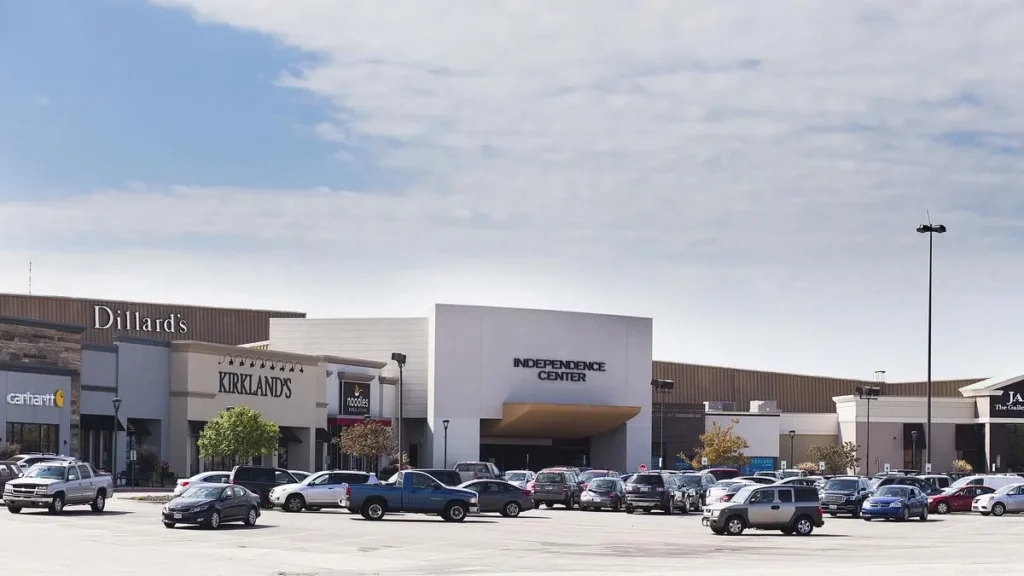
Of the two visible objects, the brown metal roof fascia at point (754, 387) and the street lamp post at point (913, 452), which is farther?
the brown metal roof fascia at point (754, 387)

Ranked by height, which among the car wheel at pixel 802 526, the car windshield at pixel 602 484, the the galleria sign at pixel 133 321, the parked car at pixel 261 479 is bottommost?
the car wheel at pixel 802 526

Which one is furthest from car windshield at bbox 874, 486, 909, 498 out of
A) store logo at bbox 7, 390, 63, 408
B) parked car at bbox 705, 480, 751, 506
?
store logo at bbox 7, 390, 63, 408

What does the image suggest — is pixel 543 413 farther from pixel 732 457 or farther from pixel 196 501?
pixel 196 501

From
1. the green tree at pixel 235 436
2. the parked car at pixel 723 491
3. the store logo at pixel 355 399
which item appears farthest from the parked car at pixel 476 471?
the store logo at pixel 355 399

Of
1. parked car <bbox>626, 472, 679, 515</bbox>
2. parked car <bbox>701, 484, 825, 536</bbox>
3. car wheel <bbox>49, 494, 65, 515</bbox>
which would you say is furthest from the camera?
parked car <bbox>626, 472, 679, 515</bbox>

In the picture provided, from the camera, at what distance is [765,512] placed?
43375 mm

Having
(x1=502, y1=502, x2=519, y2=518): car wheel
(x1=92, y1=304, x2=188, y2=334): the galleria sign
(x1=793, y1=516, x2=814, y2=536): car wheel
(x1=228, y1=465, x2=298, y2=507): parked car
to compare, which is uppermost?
(x1=92, y1=304, x2=188, y2=334): the galleria sign

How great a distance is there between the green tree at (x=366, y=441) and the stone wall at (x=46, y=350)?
20179 millimetres

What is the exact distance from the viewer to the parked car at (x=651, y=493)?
56.7 meters

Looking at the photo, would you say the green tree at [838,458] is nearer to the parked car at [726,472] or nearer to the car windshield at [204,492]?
the parked car at [726,472]

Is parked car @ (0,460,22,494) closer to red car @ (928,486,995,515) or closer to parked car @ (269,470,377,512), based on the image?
parked car @ (269,470,377,512)

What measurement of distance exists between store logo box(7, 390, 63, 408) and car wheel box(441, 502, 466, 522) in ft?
83.1

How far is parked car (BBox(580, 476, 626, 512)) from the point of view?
2281 inches

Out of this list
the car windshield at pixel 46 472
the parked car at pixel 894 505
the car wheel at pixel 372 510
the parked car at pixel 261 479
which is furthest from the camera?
the parked car at pixel 894 505
